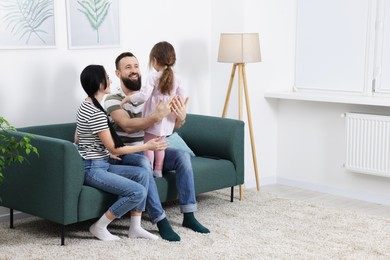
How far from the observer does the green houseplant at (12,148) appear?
152 inches

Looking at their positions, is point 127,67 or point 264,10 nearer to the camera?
point 127,67

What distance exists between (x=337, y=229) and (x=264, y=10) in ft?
6.98

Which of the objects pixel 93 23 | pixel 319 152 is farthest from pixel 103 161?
pixel 319 152

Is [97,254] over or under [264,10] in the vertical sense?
under

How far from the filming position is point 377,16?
210 inches

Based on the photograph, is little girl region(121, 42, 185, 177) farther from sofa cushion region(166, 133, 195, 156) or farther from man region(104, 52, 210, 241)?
sofa cushion region(166, 133, 195, 156)

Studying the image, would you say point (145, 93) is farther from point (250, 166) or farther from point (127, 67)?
point (250, 166)

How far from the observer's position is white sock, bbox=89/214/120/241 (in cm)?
419

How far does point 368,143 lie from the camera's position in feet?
17.6

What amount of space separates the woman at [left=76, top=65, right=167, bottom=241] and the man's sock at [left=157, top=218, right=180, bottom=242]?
0.19ft

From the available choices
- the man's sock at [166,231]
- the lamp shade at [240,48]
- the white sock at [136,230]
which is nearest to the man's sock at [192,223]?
the man's sock at [166,231]

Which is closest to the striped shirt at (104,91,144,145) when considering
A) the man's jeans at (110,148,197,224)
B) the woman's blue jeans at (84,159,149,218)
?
the man's jeans at (110,148,197,224)

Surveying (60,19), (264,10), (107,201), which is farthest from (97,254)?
(264,10)

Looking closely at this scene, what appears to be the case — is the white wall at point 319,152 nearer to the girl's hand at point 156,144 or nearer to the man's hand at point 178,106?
the man's hand at point 178,106
